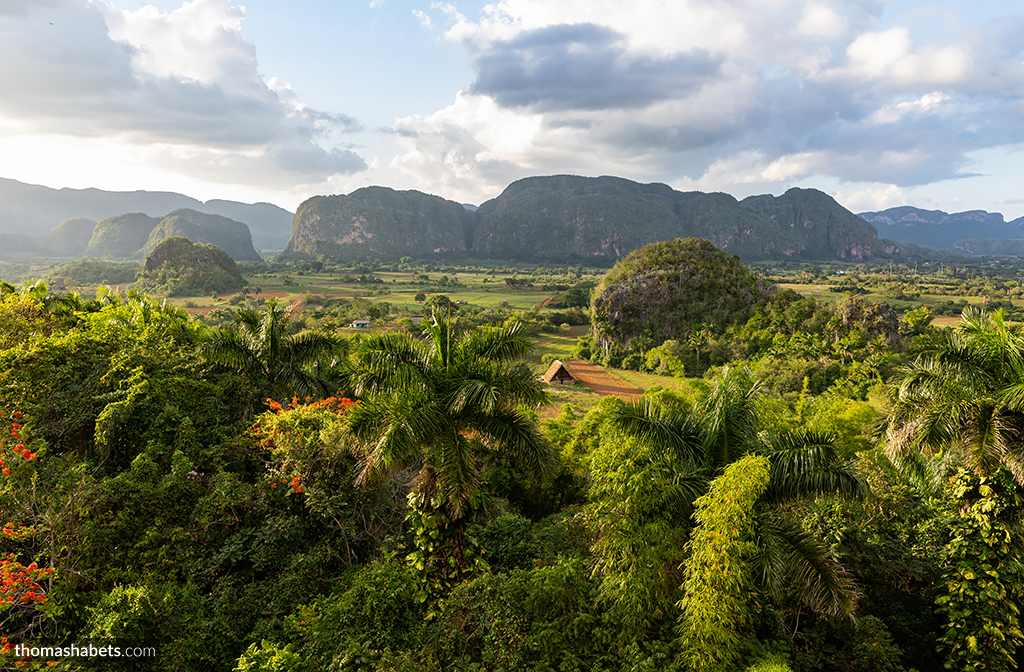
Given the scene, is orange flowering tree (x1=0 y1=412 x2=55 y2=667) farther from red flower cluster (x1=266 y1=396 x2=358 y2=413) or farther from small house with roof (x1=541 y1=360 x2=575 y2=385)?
small house with roof (x1=541 y1=360 x2=575 y2=385)

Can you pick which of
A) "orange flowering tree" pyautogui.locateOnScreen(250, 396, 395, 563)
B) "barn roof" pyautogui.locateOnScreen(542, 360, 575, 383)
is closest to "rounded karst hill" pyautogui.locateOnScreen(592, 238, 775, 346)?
"barn roof" pyautogui.locateOnScreen(542, 360, 575, 383)

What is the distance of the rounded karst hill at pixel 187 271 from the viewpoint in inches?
3595

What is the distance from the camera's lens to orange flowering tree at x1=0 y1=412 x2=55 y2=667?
6.49 meters

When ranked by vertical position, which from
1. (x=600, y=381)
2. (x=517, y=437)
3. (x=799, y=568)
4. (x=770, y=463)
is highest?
(x=517, y=437)

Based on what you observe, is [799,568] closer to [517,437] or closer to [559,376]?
[517,437]

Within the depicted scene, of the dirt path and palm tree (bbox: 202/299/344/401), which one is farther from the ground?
palm tree (bbox: 202/299/344/401)

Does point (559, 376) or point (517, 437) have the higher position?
point (517, 437)

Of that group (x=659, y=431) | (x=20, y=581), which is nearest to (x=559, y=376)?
(x=659, y=431)

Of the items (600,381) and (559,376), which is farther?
(600,381)

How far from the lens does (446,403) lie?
786 cm

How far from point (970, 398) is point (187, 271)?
111236mm

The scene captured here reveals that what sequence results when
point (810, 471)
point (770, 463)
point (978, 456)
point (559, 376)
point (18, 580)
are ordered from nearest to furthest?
1. point (18, 580)
2. point (810, 471)
3. point (770, 463)
4. point (978, 456)
5. point (559, 376)

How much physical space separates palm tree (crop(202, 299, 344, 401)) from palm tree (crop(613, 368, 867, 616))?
9.02 meters

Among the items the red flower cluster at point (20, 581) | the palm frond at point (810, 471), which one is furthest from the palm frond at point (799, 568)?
the red flower cluster at point (20, 581)
